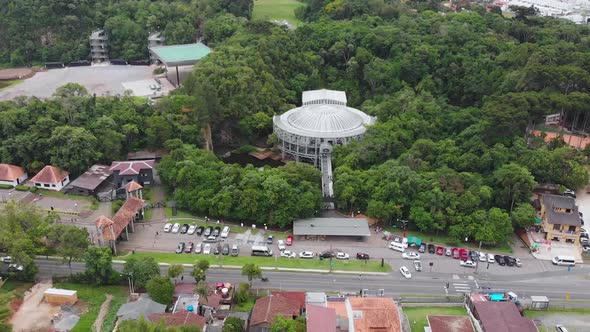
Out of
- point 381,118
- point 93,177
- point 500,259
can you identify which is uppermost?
point 381,118

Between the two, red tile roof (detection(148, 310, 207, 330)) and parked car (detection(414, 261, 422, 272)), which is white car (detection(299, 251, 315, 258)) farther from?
red tile roof (detection(148, 310, 207, 330))

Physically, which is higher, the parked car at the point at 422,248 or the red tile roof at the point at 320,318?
the red tile roof at the point at 320,318

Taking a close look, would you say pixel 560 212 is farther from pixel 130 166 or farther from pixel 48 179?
pixel 48 179

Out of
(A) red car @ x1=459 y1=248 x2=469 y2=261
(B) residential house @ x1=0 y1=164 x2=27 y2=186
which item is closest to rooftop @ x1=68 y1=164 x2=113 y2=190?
(B) residential house @ x1=0 y1=164 x2=27 y2=186

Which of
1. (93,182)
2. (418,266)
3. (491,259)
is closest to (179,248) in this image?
(93,182)

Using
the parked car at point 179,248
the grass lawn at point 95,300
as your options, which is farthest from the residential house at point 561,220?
the grass lawn at point 95,300

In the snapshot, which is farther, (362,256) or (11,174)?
(11,174)

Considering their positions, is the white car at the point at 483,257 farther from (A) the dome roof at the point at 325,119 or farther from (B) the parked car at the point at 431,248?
(A) the dome roof at the point at 325,119

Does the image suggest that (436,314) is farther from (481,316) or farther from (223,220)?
(223,220)
